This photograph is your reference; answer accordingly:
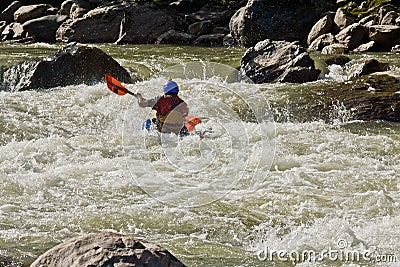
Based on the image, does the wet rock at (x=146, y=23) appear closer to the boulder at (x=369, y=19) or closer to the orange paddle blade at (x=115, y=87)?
the boulder at (x=369, y=19)

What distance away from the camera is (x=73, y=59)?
11.8 m

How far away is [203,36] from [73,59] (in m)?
8.05

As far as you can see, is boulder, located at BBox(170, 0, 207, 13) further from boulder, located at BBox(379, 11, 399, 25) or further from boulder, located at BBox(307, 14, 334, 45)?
boulder, located at BBox(379, 11, 399, 25)

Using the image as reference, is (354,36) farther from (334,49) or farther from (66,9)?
(66,9)

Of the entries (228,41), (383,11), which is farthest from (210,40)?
(383,11)

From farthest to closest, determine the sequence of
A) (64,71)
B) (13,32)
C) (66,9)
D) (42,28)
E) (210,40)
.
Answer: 1. (66,9)
2. (13,32)
3. (42,28)
4. (210,40)
5. (64,71)

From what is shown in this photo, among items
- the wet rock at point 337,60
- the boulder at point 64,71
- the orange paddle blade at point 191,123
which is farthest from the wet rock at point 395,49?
the orange paddle blade at point 191,123

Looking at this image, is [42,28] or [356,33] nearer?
[356,33]

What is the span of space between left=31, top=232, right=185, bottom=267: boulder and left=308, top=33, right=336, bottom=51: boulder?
44.3 feet

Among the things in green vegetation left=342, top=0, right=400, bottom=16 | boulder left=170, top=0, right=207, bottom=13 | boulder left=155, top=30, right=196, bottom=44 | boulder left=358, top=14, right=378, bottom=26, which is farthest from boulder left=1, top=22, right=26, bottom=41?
boulder left=358, top=14, right=378, bottom=26

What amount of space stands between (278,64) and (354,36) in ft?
15.1

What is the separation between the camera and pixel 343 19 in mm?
16891

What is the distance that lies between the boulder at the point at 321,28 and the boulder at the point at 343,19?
0.20 metres

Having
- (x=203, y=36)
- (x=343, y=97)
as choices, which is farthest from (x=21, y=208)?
(x=203, y=36)
